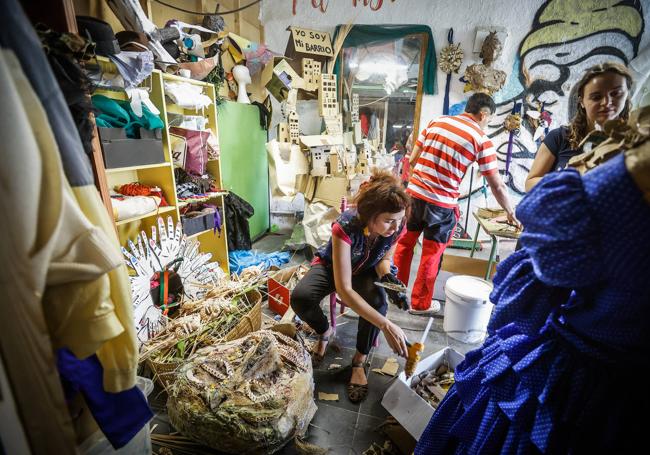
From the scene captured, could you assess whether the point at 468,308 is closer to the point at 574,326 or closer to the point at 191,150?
the point at 574,326

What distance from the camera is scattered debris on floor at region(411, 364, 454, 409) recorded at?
1597mm

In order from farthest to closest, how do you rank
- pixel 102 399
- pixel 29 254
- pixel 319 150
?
1. pixel 319 150
2. pixel 102 399
3. pixel 29 254

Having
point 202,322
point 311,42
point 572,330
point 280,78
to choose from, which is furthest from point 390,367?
point 311,42

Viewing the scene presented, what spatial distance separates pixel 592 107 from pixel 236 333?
94.1 inches

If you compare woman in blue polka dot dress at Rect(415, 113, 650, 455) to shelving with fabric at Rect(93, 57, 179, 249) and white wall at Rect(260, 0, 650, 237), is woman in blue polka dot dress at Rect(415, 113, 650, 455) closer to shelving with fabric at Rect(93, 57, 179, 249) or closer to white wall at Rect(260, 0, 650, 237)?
shelving with fabric at Rect(93, 57, 179, 249)

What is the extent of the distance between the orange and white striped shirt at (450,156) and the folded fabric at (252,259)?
1.68m

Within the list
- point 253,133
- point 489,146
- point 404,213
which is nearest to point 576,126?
point 489,146

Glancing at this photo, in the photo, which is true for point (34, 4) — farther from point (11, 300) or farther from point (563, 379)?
point (563, 379)

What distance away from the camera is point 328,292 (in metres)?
1.93

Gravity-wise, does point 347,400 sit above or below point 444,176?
below

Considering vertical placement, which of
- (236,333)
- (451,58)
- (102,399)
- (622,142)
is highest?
(451,58)

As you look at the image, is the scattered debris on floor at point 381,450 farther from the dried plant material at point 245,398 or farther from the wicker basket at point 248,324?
the wicker basket at point 248,324

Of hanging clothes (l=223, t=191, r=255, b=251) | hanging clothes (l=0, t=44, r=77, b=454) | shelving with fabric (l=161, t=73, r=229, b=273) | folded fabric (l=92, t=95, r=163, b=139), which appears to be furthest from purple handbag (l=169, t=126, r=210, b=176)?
hanging clothes (l=0, t=44, r=77, b=454)

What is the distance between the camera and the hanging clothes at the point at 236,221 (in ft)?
10.8
